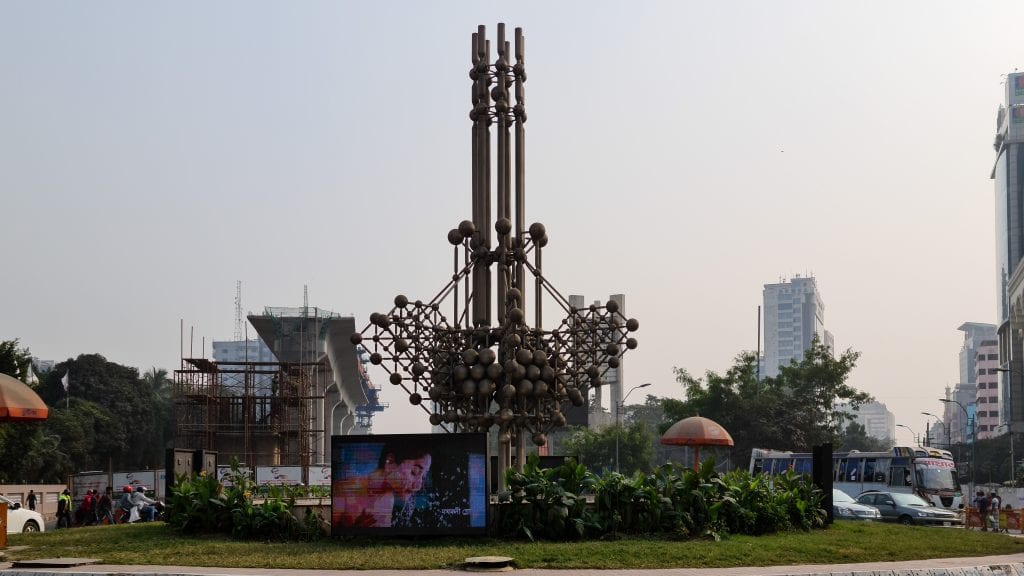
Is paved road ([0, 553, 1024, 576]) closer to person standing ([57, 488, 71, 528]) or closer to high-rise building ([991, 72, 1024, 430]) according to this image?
person standing ([57, 488, 71, 528])

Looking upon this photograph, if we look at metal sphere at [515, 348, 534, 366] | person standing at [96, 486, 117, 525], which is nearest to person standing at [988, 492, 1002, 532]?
metal sphere at [515, 348, 534, 366]

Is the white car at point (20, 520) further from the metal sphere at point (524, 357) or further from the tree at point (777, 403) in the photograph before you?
the tree at point (777, 403)

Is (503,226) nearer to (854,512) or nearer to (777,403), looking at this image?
(854,512)

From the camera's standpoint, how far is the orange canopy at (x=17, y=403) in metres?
19.7

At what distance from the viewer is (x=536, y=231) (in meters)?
23.3

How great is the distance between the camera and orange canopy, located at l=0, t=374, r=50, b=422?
19.7 metres

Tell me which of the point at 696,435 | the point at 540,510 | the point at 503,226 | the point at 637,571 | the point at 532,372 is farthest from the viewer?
the point at 696,435

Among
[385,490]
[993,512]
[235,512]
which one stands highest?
[385,490]

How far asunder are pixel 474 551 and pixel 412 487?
1.64 meters

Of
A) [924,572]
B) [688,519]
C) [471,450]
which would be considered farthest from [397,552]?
[924,572]

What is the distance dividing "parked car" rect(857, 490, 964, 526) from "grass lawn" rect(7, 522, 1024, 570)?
1479cm

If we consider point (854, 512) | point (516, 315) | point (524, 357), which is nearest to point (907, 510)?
point (854, 512)

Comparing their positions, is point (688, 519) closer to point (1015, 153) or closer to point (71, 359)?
point (71, 359)

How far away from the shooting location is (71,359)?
9406 cm
